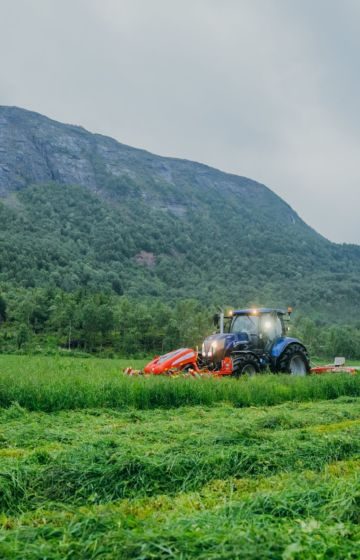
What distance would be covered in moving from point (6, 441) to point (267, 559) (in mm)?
5346

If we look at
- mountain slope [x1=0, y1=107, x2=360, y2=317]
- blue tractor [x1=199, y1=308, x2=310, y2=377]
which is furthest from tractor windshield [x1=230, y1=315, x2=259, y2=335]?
mountain slope [x1=0, y1=107, x2=360, y2=317]

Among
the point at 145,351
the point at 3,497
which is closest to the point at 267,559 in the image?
the point at 3,497

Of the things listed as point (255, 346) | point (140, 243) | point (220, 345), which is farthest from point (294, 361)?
point (140, 243)

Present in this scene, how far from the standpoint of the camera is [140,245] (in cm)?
14038

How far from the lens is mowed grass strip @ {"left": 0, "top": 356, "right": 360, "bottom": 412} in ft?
35.3

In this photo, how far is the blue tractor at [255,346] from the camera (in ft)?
51.3

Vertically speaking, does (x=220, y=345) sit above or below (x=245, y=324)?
below

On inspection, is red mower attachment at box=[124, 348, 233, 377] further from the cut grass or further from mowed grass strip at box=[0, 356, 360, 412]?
the cut grass

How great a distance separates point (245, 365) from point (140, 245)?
126 m

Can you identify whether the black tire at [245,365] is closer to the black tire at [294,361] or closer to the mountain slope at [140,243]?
the black tire at [294,361]

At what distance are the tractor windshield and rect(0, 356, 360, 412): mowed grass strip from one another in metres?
2.88

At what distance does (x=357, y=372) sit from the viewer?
1681 centimetres

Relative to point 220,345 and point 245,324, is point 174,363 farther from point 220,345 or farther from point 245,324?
point 245,324

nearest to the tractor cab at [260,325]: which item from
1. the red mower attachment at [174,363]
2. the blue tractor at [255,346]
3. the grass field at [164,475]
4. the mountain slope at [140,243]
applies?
the blue tractor at [255,346]
